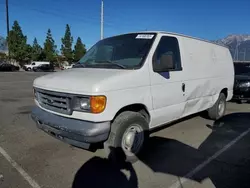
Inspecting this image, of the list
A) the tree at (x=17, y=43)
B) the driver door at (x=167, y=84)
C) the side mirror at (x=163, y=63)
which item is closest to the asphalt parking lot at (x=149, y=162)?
the driver door at (x=167, y=84)

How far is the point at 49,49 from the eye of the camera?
203 feet

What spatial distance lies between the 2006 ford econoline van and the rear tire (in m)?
1.17

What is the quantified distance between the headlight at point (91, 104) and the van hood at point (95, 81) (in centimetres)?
10

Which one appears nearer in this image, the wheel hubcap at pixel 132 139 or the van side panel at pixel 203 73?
the wheel hubcap at pixel 132 139

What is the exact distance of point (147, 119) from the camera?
13.4ft

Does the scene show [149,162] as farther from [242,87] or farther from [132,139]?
[242,87]

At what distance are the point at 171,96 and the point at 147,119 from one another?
0.69 meters

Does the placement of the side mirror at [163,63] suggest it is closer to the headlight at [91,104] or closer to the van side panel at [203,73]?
the van side panel at [203,73]

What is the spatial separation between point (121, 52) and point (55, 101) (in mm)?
1519

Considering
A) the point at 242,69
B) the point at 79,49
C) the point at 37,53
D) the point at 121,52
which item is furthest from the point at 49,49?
the point at 121,52

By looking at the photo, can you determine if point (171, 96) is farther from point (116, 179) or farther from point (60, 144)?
point (60, 144)

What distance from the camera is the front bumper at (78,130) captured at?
10.6 ft

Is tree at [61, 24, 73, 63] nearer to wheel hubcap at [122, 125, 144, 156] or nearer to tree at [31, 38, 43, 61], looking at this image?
tree at [31, 38, 43, 61]

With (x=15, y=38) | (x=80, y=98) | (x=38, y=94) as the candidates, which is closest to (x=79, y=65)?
(x=38, y=94)
